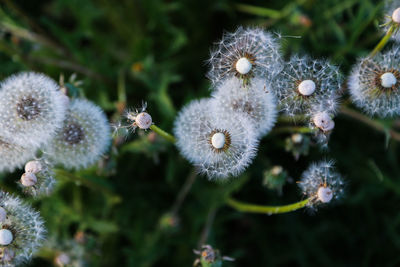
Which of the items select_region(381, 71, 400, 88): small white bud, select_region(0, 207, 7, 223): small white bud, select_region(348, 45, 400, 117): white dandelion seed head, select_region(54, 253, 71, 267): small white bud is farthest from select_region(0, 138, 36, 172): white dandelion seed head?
select_region(381, 71, 400, 88): small white bud

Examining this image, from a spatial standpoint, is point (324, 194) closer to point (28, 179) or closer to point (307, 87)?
point (307, 87)

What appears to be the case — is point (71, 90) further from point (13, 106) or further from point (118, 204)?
point (118, 204)

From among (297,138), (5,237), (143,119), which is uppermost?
(297,138)

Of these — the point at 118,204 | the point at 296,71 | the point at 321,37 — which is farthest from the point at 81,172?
the point at 321,37

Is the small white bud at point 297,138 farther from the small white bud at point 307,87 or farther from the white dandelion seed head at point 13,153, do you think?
the white dandelion seed head at point 13,153

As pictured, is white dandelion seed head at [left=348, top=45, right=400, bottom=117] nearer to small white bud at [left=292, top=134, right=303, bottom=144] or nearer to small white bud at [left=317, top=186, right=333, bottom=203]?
small white bud at [left=292, top=134, right=303, bottom=144]

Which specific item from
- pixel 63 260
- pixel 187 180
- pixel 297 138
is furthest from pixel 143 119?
pixel 187 180

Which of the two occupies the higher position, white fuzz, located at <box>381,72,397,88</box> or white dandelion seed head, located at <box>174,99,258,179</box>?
white fuzz, located at <box>381,72,397,88</box>
